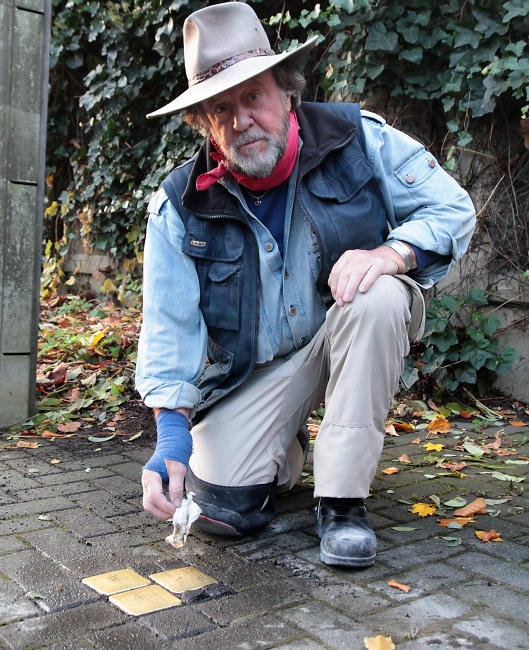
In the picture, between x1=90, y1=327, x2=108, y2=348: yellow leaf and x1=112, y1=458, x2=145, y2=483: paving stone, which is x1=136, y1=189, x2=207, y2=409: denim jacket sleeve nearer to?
x1=112, y1=458, x2=145, y2=483: paving stone

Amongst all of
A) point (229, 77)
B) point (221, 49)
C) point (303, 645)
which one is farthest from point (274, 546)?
point (221, 49)

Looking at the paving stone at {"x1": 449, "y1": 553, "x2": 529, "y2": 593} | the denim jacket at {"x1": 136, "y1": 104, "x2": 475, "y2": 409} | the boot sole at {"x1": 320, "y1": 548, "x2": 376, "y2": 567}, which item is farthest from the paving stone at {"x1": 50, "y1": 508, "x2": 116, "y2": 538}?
A: the paving stone at {"x1": 449, "y1": 553, "x2": 529, "y2": 593}

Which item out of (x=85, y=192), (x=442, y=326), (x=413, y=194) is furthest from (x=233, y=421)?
(x=85, y=192)

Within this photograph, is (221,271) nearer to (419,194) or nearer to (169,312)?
(169,312)

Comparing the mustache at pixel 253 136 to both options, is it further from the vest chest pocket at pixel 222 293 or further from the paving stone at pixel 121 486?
the paving stone at pixel 121 486

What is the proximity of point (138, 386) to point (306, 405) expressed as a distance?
0.62 metres

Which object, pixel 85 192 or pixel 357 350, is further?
pixel 85 192

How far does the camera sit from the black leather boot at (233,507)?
243 cm

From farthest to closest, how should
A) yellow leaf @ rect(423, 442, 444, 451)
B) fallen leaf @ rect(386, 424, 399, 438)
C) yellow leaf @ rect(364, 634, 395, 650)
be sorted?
fallen leaf @ rect(386, 424, 399, 438), yellow leaf @ rect(423, 442, 444, 451), yellow leaf @ rect(364, 634, 395, 650)

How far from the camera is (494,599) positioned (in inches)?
76.6

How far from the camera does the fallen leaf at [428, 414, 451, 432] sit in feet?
12.3

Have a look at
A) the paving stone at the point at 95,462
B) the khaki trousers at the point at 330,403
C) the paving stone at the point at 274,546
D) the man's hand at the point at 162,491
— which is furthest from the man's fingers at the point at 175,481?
the paving stone at the point at 95,462

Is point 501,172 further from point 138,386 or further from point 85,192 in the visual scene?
point 85,192

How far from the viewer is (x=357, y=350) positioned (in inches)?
88.7
